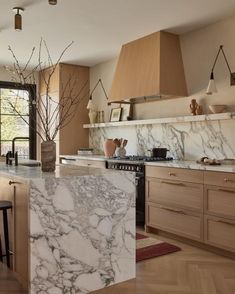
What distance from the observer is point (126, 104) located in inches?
211

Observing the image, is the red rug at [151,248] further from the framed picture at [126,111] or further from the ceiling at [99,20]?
the ceiling at [99,20]

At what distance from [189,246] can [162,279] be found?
98 cm

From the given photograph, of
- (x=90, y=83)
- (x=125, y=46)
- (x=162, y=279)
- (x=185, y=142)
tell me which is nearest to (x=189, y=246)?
(x=162, y=279)

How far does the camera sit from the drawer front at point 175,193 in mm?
3469

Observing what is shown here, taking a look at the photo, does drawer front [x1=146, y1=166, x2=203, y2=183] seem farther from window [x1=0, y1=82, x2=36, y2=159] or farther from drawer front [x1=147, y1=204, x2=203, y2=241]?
window [x1=0, y1=82, x2=36, y2=159]

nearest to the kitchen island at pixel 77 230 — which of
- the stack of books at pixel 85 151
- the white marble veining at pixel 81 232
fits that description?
the white marble veining at pixel 81 232

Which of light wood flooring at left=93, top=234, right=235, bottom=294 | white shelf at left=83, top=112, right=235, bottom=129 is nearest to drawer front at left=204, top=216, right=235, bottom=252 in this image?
light wood flooring at left=93, top=234, right=235, bottom=294

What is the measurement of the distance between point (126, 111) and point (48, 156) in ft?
8.94

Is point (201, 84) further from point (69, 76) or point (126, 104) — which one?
point (69, 76)

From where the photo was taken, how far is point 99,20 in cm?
389

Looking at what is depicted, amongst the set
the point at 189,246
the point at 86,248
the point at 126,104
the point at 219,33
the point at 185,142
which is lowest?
the point at 189,246

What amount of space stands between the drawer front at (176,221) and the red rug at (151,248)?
19cm

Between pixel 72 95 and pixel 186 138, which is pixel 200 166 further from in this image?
pixel 72 95

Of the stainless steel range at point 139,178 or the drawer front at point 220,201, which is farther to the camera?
the stainless steel range at point 139,178
